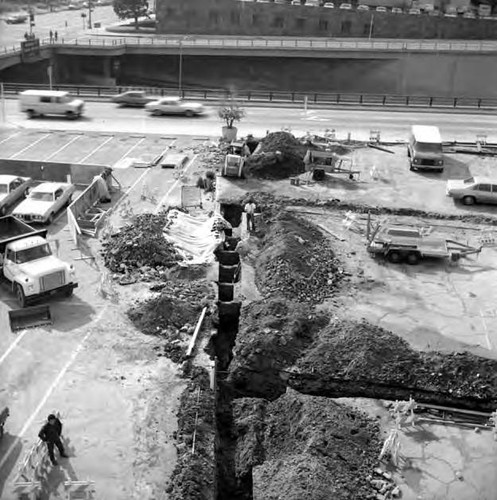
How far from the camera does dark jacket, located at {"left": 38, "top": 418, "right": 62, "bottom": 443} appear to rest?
1611cm

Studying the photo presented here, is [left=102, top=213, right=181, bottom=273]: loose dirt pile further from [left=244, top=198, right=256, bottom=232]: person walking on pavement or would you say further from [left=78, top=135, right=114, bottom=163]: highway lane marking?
[left=78, top=135, right=114, bottom=163]: highway lane marking

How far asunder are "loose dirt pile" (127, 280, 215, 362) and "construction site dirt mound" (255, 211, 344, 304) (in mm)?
2537

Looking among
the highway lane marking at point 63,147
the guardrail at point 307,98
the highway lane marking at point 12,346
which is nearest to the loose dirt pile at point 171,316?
the highway lane marking at point 12,346

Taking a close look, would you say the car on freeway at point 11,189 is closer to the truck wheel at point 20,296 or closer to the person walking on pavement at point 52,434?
the truck wheel at point 20,296

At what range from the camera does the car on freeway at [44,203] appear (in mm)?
29906

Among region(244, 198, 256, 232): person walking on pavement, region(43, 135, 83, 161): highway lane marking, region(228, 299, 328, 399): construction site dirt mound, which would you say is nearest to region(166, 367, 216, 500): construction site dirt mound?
region(228, 299, 328, 399): construction site dirt mound

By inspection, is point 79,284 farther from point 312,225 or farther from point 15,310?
point 312,225

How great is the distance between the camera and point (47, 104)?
160 feet

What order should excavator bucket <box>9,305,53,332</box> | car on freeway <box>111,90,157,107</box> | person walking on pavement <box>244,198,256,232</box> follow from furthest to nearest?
car on freeway <box>111,90,157,107</box> → person walking on pavement <box>244,198,256,232</box> → excavator bucket <box>9,305,53,332</box>

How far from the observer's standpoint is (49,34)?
7794 cm

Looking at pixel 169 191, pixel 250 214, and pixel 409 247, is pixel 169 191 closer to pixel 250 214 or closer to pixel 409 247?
pixel 250 214

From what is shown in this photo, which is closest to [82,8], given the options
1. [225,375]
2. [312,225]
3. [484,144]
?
[484,144]

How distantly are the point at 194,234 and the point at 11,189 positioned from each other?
9.90m

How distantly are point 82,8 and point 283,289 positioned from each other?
282 feet
